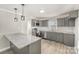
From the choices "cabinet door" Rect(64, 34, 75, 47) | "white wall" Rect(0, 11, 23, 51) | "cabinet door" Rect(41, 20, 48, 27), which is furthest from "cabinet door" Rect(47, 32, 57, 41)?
"white wall" Rect(0, 11, 23, 51)

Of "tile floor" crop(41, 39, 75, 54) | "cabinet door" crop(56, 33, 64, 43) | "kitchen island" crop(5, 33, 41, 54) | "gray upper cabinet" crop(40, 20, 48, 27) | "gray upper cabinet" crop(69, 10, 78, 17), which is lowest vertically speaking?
"tile floor" crop(41, 39, 75, 54)

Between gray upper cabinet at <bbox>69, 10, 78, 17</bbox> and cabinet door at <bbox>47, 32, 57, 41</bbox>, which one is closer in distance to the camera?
gray upper cabinet at <bbox>69, 10, 78, 17</bbox>

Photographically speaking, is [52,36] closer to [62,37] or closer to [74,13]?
[62,37]

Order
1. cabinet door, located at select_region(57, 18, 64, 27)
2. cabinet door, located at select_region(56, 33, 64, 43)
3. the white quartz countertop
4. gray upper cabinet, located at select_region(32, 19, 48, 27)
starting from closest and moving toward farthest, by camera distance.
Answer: the white quartz countertop
cabinet door, located at select_region(56, 33, 64, 43)
cabinet door, located at select_region(57, 18, 64, 27)
gray upper cabinet, located at select_region(32, 19, 48, 27)

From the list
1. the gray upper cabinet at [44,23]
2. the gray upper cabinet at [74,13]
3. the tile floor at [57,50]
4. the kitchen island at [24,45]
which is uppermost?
the gray upper cabinet at [74,13]

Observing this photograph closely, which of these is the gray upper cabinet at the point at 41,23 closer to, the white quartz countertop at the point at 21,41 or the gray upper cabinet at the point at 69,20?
the gray upper cabinet at the point at 69,20

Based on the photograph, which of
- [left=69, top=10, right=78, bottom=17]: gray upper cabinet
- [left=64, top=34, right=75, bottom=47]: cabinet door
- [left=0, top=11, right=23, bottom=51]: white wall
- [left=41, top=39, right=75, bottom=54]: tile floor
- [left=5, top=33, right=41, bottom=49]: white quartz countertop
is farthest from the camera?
[left=64, top=34, right=75, bottom=47]: cabinet door

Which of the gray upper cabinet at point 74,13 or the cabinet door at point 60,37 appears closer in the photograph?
the gray upper cabinet at point 74,13

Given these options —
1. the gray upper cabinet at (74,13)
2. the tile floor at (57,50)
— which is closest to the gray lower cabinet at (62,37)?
the tile floor at (57,50)

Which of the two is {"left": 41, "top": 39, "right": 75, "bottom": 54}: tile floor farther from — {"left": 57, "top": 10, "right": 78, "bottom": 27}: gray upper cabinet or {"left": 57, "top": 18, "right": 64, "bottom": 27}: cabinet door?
{"left": 57, "top": 18, "right": 64, "bottom": 27}: cabinet door

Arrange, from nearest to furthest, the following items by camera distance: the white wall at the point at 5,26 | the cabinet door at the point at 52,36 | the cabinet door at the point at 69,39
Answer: the white wall at the point at 5,26 < the cabinet door at the point at 69,39 < the cabinet door at the point at 52,36

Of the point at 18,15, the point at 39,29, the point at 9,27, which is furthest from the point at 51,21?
the point at 9,27

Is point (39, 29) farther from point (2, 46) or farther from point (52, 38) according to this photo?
point (2, 46)
